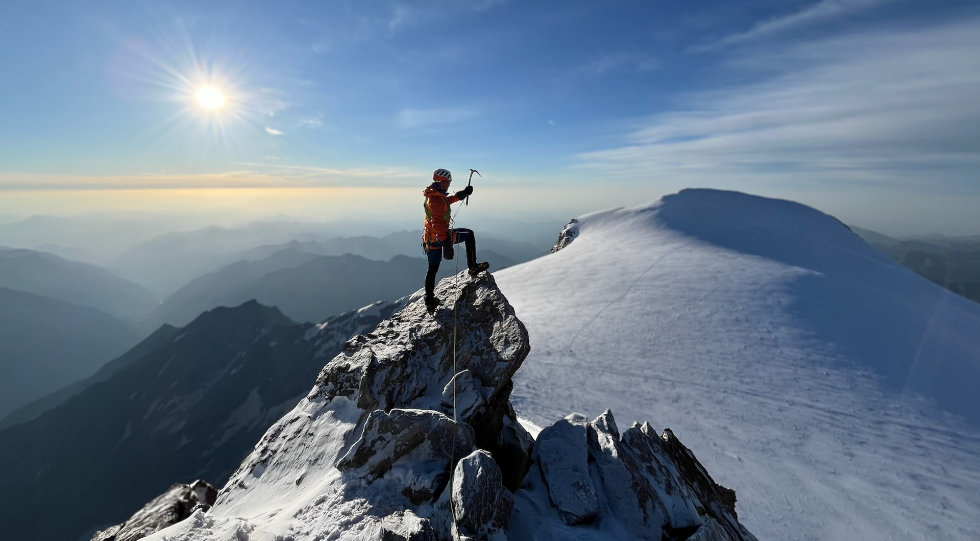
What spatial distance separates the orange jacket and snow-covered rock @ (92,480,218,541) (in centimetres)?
1117

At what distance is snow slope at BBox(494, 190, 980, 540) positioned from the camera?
16.0m

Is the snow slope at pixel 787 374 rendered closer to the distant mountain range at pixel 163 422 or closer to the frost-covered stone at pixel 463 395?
the frost-covered stone at pixel 463 395

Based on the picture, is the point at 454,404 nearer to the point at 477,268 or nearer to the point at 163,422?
the point at 477,268

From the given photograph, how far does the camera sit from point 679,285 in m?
35.3

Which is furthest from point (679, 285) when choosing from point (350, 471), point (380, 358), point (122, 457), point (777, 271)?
point (122, 457)

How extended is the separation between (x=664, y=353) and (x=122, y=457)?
153 meters

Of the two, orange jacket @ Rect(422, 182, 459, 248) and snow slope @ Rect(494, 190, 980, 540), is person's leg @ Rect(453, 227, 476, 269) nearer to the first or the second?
orange jacket @ Rect(422, 182, 459, 248)

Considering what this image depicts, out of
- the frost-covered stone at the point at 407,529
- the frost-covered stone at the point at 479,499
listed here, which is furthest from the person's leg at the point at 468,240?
the frost-covered stone at the point at 407,529

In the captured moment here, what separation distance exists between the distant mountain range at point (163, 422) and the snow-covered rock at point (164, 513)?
9477cm

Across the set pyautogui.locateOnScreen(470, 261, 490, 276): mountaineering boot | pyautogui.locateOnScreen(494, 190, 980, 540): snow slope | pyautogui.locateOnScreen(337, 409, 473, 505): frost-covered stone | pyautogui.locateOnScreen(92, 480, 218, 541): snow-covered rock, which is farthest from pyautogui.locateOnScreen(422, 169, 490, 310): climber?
pyautogui.locateOnScreen(494, 190, 980, 540): snow slope

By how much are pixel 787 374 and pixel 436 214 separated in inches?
957

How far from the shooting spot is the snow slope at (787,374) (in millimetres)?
16000

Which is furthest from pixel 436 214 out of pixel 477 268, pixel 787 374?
pixel 787 374

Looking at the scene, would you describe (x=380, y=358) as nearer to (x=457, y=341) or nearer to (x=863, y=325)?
(x=457, y=341)
